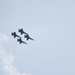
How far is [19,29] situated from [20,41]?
19.1ft

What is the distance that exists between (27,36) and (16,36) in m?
5.24

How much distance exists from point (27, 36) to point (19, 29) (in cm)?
487

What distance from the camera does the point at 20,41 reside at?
95.7 meters

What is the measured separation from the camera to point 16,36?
95125 mm

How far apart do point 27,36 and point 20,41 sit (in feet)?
14.2

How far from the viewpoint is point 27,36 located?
94.2 m

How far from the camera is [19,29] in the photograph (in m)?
93.9

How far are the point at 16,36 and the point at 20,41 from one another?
3.01 metres
